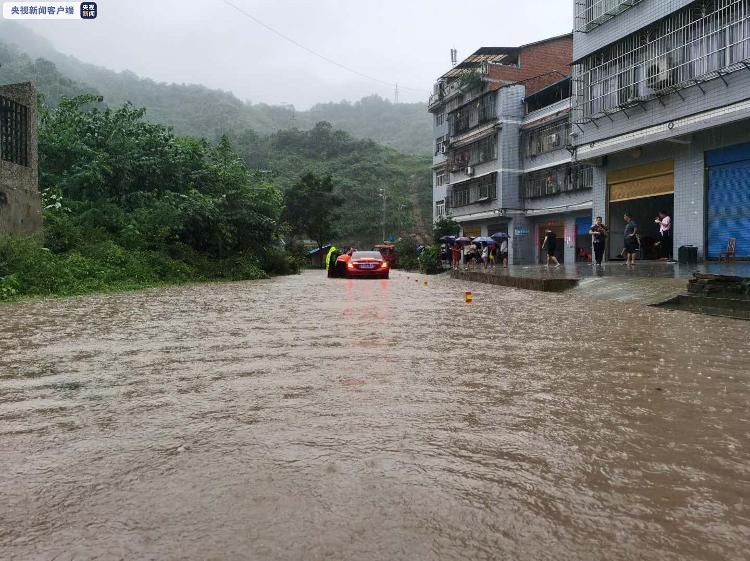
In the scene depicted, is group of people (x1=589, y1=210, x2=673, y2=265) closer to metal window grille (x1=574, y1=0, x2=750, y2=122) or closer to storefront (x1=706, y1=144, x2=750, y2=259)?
storefront (x1=706, y1=144, x2=750, y2=259)

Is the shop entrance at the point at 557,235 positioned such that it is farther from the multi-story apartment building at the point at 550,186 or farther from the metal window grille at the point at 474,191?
the metal window grille at the point at 474,191

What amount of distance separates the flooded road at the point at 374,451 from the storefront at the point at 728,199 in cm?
1359

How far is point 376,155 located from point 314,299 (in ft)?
213

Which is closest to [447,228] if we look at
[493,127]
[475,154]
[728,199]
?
[475,154]

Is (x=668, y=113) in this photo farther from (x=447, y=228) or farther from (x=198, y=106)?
(x=198, y=106)

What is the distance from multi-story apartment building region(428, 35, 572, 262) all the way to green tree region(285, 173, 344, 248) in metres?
12.9

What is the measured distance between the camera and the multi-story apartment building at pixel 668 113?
17094mm

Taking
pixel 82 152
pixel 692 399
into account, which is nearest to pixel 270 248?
pixel 82 152

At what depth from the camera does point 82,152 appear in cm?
2038

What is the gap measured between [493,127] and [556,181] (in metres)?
5.96

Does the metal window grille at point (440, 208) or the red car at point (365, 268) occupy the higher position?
the metal window grille at point (440, 208)

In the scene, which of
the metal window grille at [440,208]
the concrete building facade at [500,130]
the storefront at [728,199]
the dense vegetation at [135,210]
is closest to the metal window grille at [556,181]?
the concrete building facade at [500,130]

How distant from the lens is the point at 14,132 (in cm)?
1492

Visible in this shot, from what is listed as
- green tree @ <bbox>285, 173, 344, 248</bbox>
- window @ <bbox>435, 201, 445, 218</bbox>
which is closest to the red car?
window @ <bbox>435, 201, 445, 218</bbox>
